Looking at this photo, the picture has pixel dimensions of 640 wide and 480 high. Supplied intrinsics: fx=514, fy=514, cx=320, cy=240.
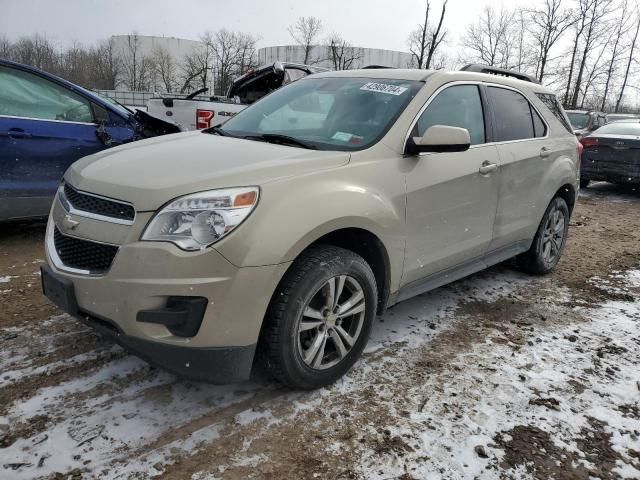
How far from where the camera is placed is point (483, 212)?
3.55m

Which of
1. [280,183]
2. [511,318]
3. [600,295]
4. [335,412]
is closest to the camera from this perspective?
[280,183]

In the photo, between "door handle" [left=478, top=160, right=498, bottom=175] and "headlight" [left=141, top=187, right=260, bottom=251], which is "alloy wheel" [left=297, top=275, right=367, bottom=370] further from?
"door handle" [left=478, top=160, right=498, bottom=175]

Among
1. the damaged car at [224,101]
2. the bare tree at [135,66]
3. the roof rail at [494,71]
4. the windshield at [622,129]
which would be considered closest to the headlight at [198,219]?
the roof rail at [494,71]

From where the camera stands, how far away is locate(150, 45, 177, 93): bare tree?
64.4m

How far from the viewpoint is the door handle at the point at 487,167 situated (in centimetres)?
348

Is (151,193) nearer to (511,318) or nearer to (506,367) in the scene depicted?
(506,367)

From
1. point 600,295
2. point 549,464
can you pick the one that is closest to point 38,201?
point 549,464

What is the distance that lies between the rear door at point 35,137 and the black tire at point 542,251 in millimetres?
4209

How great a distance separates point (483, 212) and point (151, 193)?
2.27m

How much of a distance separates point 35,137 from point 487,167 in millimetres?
3888

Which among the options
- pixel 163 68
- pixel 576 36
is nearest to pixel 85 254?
pixel 576 36

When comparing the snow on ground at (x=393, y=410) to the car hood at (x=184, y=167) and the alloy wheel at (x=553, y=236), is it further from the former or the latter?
the alloy wheel at (x=553, y=236)

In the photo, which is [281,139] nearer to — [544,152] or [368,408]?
[368,408]

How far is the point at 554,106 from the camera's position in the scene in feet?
15.5
